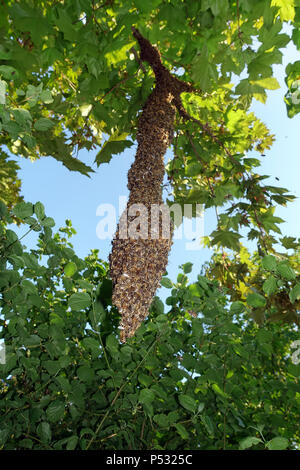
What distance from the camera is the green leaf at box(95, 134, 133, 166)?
355 centimetres

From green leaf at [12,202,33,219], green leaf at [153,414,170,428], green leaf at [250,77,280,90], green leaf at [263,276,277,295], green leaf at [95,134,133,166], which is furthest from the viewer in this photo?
green leaf at [95,134,133,166]

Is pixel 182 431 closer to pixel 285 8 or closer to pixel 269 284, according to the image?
pixel 269 284

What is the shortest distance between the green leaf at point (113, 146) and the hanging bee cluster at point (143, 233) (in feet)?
2.02

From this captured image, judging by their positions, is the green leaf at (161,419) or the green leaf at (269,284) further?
the green leaf at (161,419)

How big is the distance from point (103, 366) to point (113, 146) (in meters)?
2.43

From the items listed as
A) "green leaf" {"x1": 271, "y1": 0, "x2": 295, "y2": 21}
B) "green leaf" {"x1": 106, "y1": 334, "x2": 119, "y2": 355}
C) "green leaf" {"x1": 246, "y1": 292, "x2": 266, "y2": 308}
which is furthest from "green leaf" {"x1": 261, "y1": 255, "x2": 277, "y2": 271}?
"green leaf" {"x1": 271, "y1": 0, "x2": 295, "y2": 21}

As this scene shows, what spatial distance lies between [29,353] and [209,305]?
1.19m

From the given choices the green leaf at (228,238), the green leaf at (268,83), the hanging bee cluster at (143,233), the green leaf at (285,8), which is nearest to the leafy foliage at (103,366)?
the hanging bee cluster at (143,233)

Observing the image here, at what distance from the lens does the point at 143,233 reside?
7.46 feet

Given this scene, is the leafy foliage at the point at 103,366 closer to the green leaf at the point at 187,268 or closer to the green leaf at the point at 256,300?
the green leaf at the point at 187,268

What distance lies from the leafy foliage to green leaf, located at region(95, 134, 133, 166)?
1810 millimetres

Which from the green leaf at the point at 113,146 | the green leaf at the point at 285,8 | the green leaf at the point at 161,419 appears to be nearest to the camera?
the green leaf at the point at 161,419

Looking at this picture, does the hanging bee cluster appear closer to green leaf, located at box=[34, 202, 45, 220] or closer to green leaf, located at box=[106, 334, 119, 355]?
green leaf, located at box=[106, 334, 119, 355]

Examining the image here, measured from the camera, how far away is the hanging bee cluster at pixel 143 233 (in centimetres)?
208
